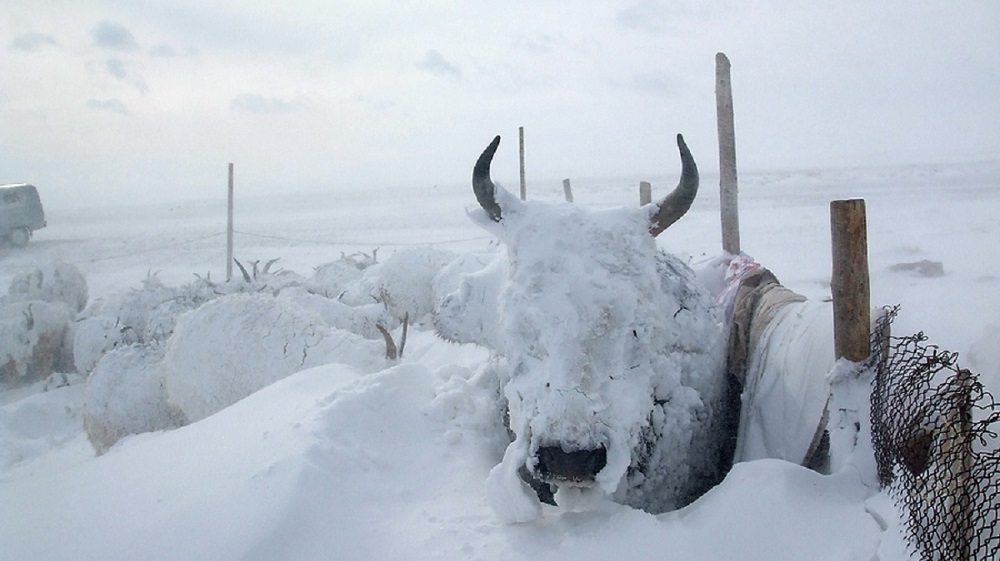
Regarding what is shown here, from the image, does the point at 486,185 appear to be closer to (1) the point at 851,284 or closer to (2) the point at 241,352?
(1) the point at 851,284

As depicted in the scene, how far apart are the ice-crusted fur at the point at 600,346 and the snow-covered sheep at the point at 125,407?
16.8 ft

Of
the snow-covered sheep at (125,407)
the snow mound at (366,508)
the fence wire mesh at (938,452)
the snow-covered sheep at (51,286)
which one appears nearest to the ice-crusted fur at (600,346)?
the snow mound at (366,508)

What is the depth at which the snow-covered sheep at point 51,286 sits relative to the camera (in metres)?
13.9

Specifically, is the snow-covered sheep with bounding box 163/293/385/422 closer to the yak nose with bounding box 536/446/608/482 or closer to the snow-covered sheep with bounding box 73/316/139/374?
the snow-covered sheep with bounding box 73/316/139/374

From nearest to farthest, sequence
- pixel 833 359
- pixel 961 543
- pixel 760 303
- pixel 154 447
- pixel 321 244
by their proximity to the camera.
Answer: pixel 961 543 < pixel 833 359 < pixel 154 447 < pixel 760 303 < pixel 321 244

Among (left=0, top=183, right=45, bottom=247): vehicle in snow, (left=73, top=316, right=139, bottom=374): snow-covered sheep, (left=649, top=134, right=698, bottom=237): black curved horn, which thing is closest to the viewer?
(left=649, top=134, right=698, bottom=237): black curved horn

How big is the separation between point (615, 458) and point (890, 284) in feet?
33.7

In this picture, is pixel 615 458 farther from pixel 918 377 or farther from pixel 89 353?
pixel 89 353

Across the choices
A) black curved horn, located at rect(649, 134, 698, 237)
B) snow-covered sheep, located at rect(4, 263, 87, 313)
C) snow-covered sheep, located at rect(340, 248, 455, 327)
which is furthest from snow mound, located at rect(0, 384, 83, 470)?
black curved horn, located at rect(649, 134, 698, 237)

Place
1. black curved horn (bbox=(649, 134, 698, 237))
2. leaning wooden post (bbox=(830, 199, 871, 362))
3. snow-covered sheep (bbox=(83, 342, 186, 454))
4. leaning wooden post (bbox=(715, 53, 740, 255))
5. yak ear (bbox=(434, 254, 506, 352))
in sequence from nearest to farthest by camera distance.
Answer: leaning wooden post (bbox=(830, 199, 871, 362)) < black curved horn (bbox=(649, 134, 698, 237)) < yak ear (bbox=(434, 254, 506, 352)) < leaning wooden post (bbox=(715, 53, 740, 255)) < snow-covered sheep (bbox=(83, 342, 186, 454))

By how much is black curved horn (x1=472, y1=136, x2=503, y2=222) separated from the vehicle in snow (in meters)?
24.0

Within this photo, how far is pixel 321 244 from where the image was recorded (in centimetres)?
2770

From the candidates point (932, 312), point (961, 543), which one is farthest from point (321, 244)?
point (961, 543)

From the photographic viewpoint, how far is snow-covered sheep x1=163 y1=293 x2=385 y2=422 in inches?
271
